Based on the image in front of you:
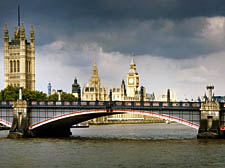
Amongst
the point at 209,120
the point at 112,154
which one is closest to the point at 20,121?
the point at 112,154

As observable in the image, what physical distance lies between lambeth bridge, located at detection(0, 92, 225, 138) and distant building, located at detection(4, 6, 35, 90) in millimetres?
100823

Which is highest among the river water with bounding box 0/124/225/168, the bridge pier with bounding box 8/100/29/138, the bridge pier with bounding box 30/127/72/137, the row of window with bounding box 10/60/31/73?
the row of window with bounding box 10/60/31/73

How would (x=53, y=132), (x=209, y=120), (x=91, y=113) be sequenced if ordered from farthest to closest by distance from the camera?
(x=53, y=132)
(x=91, y=113)
(x=209, y=120)

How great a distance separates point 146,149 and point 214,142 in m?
8.24

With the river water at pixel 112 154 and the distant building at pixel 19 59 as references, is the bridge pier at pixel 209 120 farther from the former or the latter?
the distant building at pixel 19 59

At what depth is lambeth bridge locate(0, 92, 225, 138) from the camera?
6619 centimetres

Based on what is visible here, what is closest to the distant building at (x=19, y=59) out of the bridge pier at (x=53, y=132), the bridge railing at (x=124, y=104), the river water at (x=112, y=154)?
the bridge pier at (x=53, y=132)

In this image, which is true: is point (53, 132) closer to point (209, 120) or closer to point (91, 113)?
point (91, 113)

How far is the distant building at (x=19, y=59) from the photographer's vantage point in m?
180

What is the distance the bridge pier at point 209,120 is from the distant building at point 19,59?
11785 cm

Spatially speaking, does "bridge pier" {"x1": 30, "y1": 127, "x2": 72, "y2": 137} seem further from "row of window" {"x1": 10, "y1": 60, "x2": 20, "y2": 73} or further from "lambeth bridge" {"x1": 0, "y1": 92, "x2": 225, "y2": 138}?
"row of window" {"x1": 10, "y1": 60, "x2": 20, "y2": 73}

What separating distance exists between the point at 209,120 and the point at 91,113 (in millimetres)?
15880

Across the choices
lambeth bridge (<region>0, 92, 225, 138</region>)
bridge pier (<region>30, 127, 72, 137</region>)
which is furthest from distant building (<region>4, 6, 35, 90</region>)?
lambeth bridge (<region>0, 92, 225, 138</region>)

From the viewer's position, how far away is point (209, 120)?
66.0 metres
